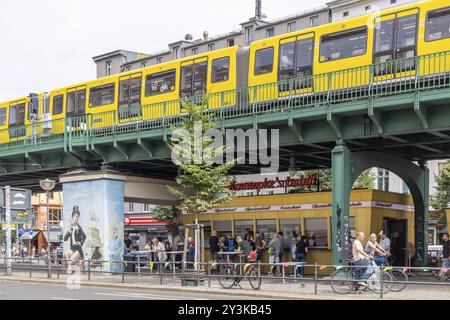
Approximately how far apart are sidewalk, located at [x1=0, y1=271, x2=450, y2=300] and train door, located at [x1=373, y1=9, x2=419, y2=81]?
6.92 meters

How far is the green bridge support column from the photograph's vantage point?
23.7m

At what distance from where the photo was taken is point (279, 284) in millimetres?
23203

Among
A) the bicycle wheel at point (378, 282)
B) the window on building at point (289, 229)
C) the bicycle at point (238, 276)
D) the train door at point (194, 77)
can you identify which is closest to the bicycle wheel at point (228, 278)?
the bicycle at point (238, 276)

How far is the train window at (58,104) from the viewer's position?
36.3 meters

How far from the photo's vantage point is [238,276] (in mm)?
21516

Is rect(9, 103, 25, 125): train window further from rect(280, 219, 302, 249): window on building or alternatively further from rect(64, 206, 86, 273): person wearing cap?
rect(280, 219, 302, 249): window on building

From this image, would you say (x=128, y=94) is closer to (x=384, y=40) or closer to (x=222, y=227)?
(x=222, y=227)

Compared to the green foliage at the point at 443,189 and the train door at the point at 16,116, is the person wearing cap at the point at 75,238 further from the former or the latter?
the green foliage at the point at 443,189

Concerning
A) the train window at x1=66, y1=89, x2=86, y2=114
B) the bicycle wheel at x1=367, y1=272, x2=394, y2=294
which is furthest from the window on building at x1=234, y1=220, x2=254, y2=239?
the bicycle wheel at x1=367, y1=272, x2=394, y2=294

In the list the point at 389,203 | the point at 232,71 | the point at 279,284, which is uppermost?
the point at 232,71

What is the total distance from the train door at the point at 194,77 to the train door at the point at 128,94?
2710 millimetres

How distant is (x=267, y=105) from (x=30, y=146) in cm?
1469
